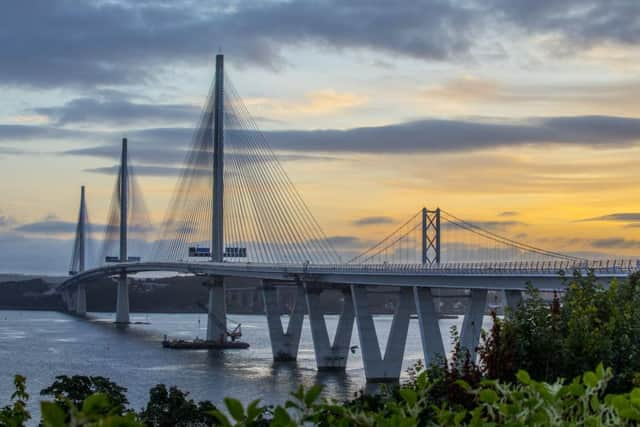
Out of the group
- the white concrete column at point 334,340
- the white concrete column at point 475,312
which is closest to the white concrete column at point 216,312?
the white concrete column at point 334,340

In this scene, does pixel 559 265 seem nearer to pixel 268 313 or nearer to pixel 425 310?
pixel 425 310

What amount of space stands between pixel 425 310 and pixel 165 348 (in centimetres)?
4155

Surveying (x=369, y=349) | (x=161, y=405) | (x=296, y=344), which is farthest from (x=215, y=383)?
(x=161, y=405)

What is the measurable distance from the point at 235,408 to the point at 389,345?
61499 mm

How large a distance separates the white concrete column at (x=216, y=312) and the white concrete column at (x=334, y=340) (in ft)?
82.1

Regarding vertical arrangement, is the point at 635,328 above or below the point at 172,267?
below

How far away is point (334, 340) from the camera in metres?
78.3

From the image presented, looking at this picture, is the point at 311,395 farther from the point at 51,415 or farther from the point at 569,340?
the point at 569,340

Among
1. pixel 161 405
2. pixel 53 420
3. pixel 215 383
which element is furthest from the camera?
pixel 215 383

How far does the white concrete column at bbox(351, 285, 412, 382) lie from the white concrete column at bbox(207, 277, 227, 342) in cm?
3512

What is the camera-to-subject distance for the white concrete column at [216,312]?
344ft

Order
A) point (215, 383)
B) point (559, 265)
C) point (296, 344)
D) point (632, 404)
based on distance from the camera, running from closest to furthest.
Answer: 1. point (632, 404)
2. point (559, 265)
3. point (215, 383)
4. point (296, 344)

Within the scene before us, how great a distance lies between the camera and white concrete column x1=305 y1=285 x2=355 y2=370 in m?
77.6

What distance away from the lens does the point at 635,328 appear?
2389 centimetres
